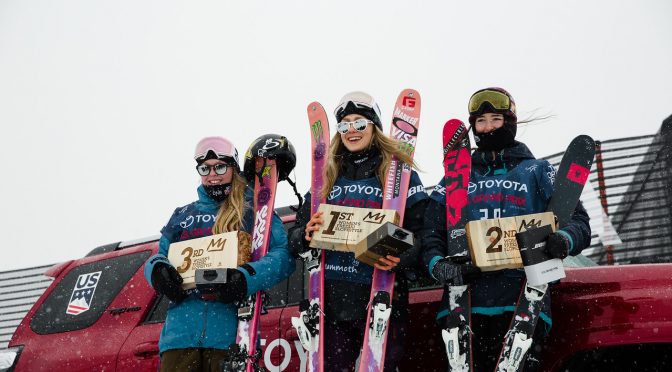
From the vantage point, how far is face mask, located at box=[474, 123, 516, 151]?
128 inches

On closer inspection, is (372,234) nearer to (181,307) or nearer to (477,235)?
(477,235)

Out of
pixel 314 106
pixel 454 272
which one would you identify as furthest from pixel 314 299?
pixel 314 106

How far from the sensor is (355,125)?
144 inches

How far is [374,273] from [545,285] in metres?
0.91

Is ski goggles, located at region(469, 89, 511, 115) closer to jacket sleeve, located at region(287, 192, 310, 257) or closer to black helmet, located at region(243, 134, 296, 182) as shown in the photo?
jacket sleeve, located at region(287, 192, 310, 257)

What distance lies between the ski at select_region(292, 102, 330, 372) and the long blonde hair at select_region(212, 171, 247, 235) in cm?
49

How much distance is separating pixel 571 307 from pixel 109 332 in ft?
10.5

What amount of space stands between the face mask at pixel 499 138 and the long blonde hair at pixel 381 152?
1.58 feet

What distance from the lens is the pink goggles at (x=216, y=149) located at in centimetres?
392

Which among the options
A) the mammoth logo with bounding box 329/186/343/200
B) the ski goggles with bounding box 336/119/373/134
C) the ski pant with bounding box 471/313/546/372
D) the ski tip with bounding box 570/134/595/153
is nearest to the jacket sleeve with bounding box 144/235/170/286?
the mammoth logo with bounding box 329/186/343/200

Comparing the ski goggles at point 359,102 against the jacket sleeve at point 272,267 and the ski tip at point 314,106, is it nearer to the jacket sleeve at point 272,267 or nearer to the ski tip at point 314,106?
the ski tip at point 314,106

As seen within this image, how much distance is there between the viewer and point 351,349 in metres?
3.19

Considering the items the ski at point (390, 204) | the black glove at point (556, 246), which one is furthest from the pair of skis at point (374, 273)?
the black glove at point (556, 246)

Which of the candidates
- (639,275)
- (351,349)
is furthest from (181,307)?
(639,275)
